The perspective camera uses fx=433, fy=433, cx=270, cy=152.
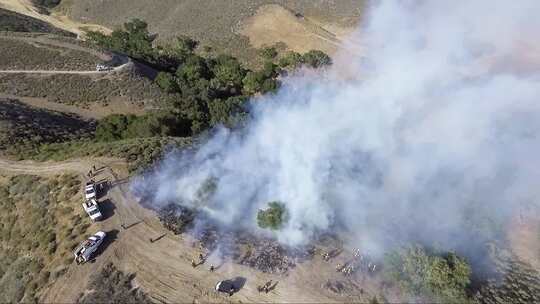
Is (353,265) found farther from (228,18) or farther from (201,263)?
(228,18)

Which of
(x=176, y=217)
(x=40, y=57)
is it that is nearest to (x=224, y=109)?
(x=176, y=217)

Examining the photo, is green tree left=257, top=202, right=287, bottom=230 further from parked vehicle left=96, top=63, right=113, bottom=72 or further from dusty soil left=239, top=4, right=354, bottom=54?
dusty soil left=239, top=4, right=354, bottom=54

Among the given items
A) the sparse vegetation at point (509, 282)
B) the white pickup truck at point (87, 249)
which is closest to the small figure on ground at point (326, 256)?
the sparse vegetation at point (509, 282)

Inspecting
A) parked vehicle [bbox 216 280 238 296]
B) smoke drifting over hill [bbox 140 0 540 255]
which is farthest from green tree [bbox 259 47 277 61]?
parked vehicle [bbox 216 280 238 296]

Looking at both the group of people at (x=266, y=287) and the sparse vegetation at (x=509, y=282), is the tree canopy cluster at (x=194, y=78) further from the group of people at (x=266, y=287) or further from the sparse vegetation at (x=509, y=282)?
the sparse vegetation at (x=509, y=282)

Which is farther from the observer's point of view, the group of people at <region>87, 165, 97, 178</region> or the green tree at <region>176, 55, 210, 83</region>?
the green tree at <region>176, 55, 210, 83</region>

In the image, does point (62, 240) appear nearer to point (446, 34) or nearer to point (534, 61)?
point (446, 34)
